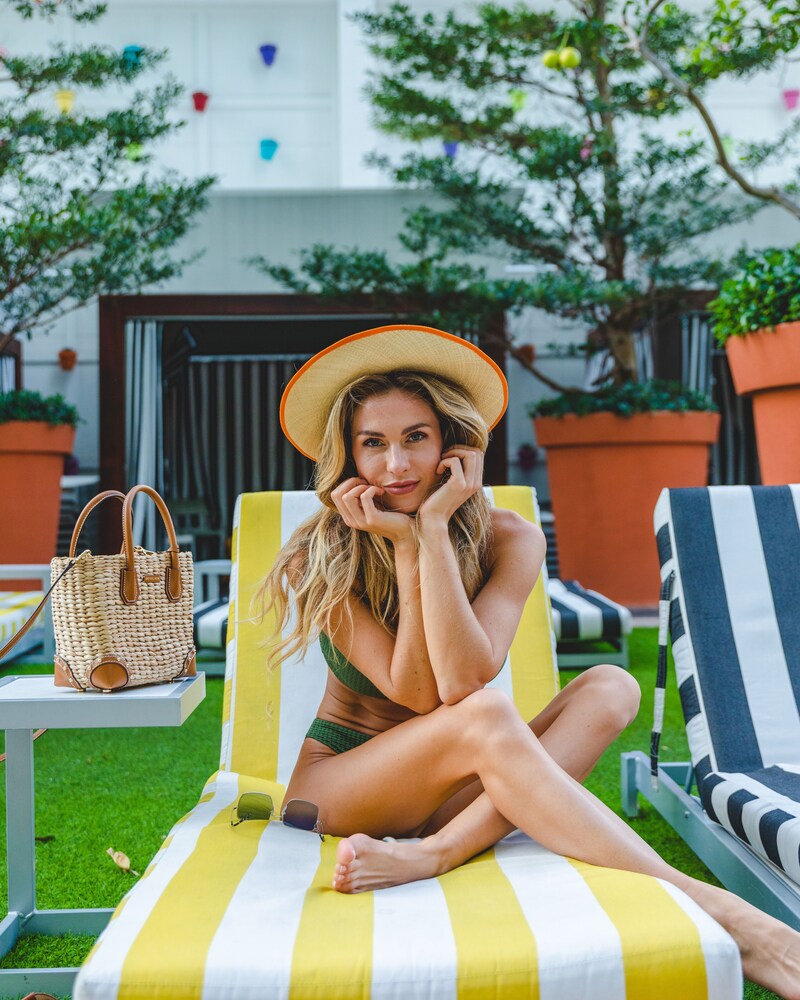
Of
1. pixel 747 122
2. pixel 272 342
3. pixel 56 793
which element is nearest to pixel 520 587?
pixel 56 793

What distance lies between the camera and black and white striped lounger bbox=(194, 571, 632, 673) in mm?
3930

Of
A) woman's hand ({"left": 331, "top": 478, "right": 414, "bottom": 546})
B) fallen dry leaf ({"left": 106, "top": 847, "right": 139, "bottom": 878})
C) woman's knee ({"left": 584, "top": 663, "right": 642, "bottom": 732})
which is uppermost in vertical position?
woman's hand ({"left": 331, "top": 478, "right": 414, "bottom": 546})

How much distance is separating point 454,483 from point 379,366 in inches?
10.8

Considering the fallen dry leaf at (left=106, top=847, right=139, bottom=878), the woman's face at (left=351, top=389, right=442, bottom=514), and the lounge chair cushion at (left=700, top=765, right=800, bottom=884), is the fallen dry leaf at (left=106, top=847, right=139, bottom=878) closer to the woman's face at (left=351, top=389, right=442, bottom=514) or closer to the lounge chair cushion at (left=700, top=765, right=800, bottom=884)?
the woman's face at (left=351, top=389, right=442, bottom=514)

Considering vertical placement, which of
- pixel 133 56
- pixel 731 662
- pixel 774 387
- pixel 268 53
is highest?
pixel 268 53

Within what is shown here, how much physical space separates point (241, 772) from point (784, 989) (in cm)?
114

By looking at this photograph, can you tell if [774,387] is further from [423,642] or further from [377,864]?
[377,864]

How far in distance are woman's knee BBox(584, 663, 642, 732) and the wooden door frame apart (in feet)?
19.0

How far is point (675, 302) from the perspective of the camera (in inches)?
237

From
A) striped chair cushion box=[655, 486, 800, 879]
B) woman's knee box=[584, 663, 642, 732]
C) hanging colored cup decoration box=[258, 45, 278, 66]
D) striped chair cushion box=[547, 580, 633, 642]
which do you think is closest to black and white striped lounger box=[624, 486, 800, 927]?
striped chair cushion box=[655, 486, 800, 879]

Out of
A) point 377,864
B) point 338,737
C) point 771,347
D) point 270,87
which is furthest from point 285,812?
point 270,87

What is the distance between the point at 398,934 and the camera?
113 centimetres

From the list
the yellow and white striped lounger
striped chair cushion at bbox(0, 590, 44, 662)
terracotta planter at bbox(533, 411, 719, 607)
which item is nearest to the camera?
the yellow and white striped lounger

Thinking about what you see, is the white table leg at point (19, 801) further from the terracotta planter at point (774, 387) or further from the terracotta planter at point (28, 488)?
the terracotta planter at point (28, 488)
